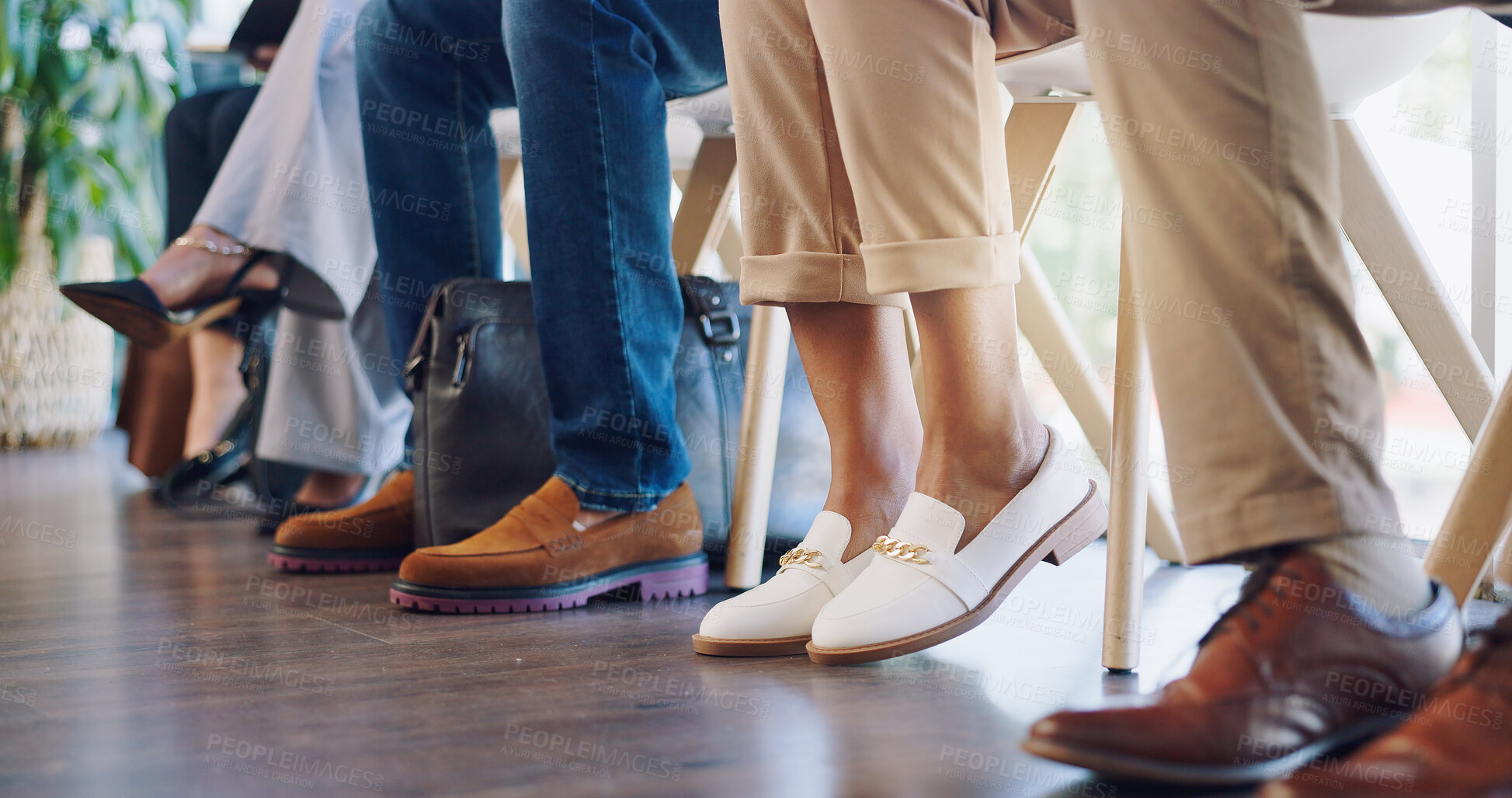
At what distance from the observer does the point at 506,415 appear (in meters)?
0.99

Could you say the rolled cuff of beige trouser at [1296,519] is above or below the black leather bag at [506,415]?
above

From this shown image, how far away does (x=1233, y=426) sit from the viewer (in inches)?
17.7

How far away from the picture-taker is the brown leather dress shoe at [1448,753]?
0.34m

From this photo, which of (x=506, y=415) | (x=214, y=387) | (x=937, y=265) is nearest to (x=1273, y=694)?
(x=937, y=265)

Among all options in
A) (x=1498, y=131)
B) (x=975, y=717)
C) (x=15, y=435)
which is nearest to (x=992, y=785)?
(x=975, y=717)

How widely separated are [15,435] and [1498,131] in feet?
9.94

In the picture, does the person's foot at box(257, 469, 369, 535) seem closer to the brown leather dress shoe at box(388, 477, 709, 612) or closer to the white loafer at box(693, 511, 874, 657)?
the brown leather dress shoe at box(388, 477, 709, 612)

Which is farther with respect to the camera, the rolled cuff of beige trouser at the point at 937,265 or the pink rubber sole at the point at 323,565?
the pink rubber sole at the point at 323,565

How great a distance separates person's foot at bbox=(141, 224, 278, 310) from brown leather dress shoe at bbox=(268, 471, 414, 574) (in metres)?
0.30

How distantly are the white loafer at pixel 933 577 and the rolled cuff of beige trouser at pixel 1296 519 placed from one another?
8.5 inches

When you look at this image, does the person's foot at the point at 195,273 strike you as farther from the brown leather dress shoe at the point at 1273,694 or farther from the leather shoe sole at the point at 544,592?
the brown leather dress shoe at the point at 1273,694

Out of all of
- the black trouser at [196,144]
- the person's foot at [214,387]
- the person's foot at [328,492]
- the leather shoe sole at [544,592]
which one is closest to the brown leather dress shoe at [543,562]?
the leather shoe sole at [544,592]

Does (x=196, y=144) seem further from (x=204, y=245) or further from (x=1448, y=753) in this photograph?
(x=1448, y=753)

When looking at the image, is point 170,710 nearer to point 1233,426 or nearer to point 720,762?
point 720,762
